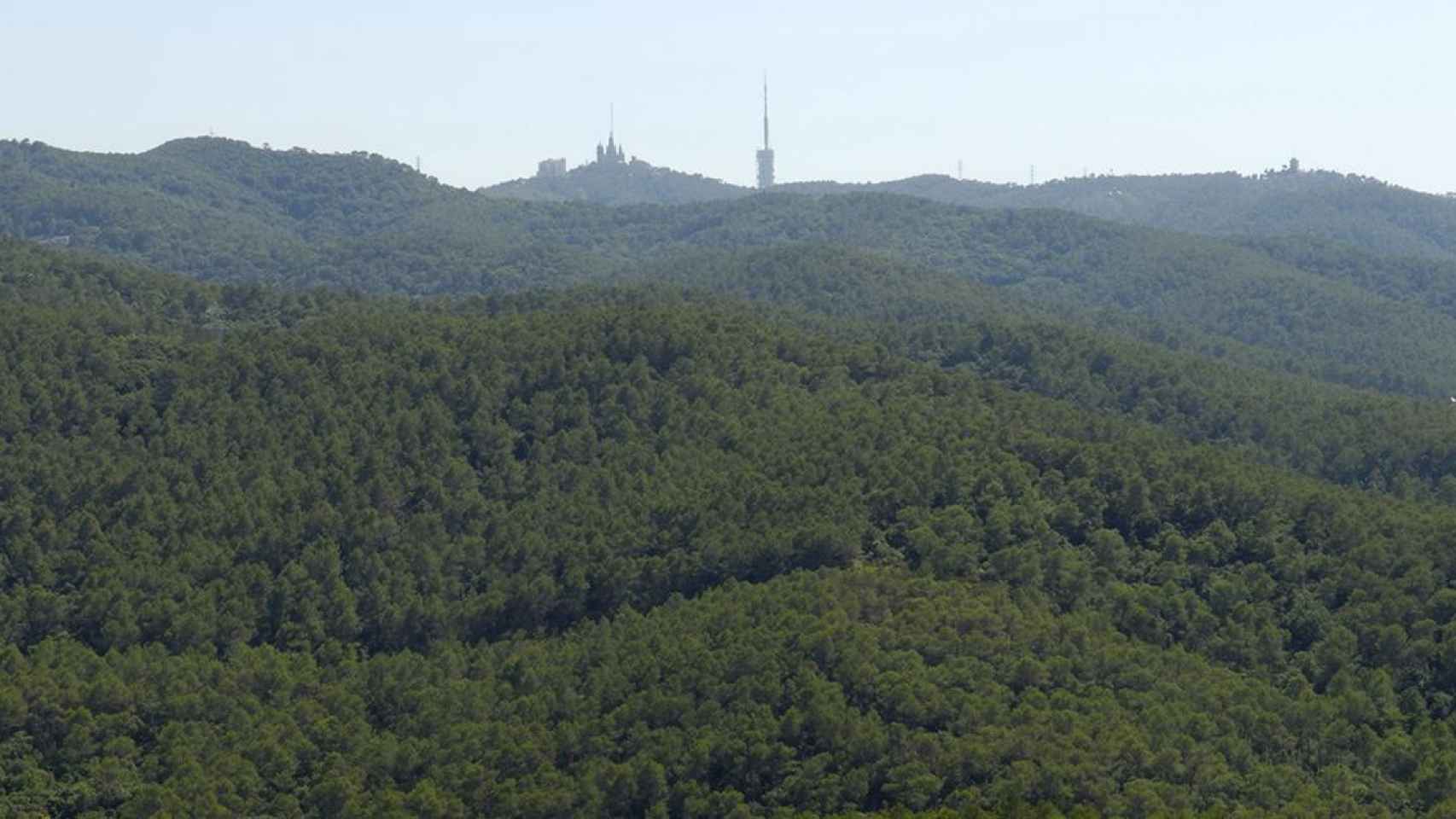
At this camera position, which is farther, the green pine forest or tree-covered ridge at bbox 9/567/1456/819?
the green pine forest

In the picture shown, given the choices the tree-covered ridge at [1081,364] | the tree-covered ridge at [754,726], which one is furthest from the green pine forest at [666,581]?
the tree-covered ridge at [1081,364]

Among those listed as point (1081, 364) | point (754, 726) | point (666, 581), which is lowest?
point (754, 726)

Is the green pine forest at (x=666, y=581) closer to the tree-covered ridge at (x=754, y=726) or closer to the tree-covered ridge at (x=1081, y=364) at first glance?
the tree-covered ridge at (x=754, y=726)

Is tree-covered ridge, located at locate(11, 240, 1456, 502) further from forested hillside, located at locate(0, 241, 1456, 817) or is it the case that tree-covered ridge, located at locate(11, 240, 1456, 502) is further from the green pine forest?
forested hillside, located at locate(0, 241, 1456, 817)

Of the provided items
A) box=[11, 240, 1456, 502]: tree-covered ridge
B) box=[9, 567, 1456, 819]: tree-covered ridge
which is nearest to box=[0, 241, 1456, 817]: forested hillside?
box=[9, 567, 1456, 819]: tree-covered ridge

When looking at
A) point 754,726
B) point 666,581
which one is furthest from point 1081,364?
point 754,726

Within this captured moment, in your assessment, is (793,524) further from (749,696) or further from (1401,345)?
(1401,345)

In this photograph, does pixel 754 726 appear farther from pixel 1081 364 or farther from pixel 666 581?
pixel 1081 364
